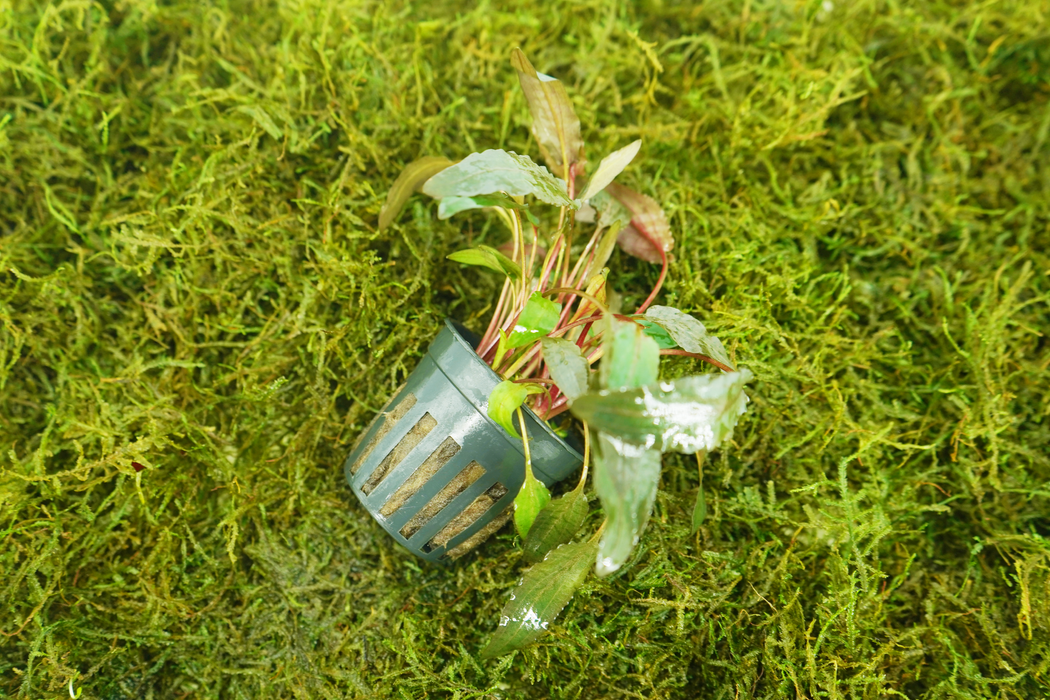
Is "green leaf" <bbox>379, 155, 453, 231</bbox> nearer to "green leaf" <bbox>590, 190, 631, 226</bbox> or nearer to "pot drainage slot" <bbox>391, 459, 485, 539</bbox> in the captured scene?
"green leaf" <bbox>590, 190, 631, 226</bbox>

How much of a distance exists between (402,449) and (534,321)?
0.31 m

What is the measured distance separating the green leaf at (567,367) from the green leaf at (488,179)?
0.21 m

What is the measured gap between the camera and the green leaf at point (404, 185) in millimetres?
935

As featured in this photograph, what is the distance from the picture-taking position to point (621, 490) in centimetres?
63

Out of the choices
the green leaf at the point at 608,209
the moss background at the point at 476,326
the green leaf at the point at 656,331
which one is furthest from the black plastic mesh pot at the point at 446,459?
the green leaf at the point at 608,209

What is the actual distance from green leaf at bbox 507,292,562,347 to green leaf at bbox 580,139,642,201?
20cm

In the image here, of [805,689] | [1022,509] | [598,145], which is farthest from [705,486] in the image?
[598,145]

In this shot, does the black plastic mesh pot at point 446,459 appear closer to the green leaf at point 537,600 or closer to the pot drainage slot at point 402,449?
the pot drainage slot at point 402,449

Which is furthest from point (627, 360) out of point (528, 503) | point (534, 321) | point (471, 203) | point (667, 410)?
point (471, 203)

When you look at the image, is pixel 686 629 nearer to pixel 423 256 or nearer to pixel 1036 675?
pixel 1036 675

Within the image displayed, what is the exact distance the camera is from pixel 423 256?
1.07 meters

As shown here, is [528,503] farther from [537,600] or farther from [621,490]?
[621,490]

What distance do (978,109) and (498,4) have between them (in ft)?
3.37

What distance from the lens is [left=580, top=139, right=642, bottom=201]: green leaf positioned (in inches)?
34.9
